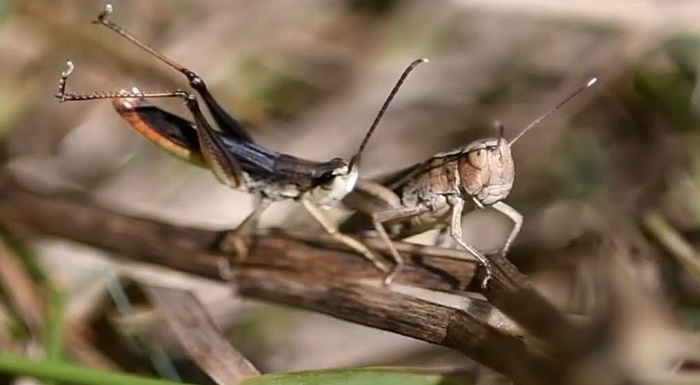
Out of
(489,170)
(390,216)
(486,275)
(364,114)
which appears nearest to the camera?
(486,275)

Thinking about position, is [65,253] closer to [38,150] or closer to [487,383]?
[38,150]

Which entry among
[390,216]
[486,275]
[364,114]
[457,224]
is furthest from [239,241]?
[364,114]

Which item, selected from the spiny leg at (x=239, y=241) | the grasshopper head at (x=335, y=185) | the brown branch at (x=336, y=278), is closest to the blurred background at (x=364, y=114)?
the brown branch at (x=336, y=278)

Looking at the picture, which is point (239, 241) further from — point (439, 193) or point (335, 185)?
point (439, 193)

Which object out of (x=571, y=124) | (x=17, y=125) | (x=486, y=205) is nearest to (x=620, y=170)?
(x=571, y=124)

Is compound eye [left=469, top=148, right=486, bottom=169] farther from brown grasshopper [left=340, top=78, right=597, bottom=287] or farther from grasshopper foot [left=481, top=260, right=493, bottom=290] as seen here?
grasshopper foot [left=481, top=260, right=493, bottom=290]

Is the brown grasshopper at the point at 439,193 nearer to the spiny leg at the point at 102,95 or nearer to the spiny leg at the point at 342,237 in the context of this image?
the spiny leg at the point at 342,237
